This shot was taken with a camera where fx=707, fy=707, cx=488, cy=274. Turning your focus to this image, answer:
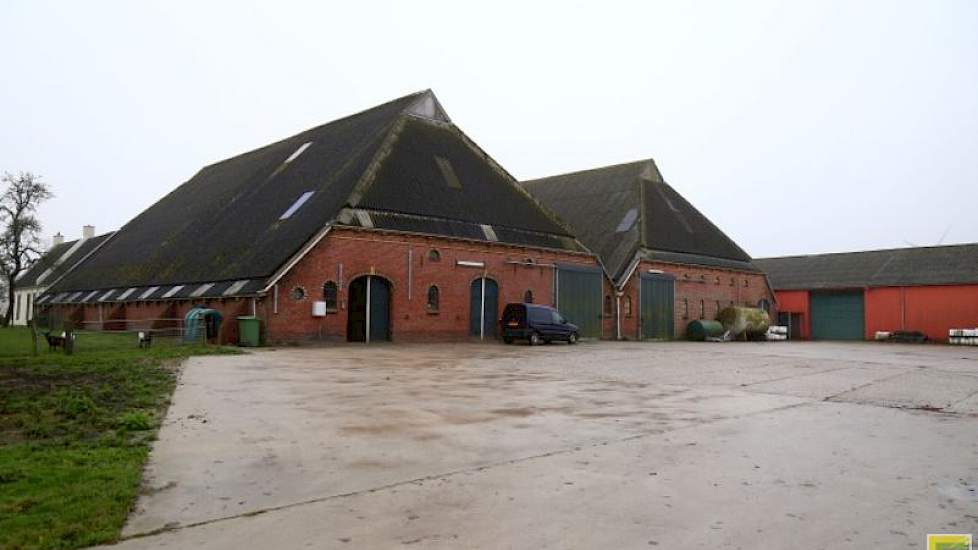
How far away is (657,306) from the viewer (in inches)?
1596

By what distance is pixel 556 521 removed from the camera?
5320 mm

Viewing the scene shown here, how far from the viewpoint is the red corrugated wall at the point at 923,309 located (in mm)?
41844

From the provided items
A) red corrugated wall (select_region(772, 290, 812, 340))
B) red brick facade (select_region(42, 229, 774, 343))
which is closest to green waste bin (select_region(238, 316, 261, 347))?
red brick facade (select_region(42, 229, 774, 343))

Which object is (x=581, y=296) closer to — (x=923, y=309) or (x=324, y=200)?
(x=324, y=200)

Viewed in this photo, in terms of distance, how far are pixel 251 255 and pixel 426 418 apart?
21029 mm

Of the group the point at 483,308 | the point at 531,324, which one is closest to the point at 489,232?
the point at 483,308

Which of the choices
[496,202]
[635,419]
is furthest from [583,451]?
[496,202]

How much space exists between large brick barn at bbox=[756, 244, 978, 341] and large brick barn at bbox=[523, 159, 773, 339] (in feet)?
10.5

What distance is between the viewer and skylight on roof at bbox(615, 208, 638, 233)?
42394mm

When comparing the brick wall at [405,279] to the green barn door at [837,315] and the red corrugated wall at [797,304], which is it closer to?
the red corrugated wall at [797,304]

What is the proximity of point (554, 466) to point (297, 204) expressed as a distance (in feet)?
87.2

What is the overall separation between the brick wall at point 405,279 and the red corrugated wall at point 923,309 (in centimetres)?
2481

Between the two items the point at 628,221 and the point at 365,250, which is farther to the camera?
the point at 628,221

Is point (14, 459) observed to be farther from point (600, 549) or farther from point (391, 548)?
point (600, 549)
